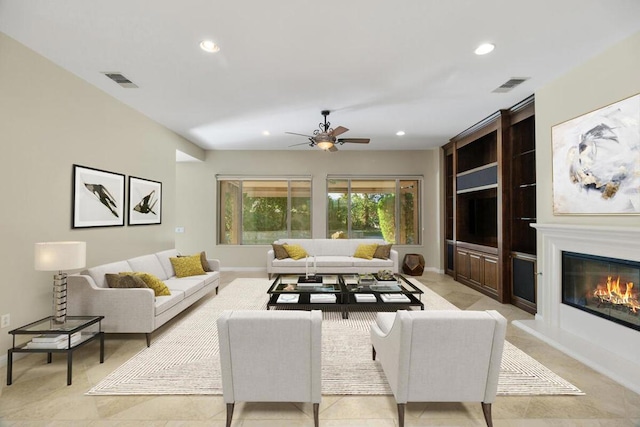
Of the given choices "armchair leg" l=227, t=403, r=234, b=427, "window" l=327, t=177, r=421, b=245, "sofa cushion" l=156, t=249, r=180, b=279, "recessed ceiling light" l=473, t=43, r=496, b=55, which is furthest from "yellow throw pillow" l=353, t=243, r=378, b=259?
"armchair leg" l=227, t=403, r=234, b=427

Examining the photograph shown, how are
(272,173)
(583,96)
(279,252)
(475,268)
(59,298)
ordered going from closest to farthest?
1. (59,298)
2. (583,96)
3. (475,268)
4. (279,252)
5. (272,173)

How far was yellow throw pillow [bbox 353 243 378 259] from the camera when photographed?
6336 millimetres

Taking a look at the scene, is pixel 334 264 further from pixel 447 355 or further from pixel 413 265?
pixel 447 355

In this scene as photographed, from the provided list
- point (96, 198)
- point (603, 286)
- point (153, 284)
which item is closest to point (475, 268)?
point (603, 286)

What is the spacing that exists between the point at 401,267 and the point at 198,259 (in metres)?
4.56

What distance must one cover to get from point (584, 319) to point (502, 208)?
1.82 meters

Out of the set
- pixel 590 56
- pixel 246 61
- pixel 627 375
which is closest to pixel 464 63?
pixel 590 56

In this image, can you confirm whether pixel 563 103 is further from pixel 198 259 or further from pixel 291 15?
pixel 198 259

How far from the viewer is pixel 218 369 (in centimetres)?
263

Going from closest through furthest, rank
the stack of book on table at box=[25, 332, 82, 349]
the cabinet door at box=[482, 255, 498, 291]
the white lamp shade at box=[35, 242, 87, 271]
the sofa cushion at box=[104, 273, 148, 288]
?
the stack of book on table at box=[25, 332, 82, 349], the white lamp shade at box=[35, 242, 87, 271], the sofa cushion at box=[104, 273, 148, 288], the cabinet door at box=[482, 255, 498, 291]

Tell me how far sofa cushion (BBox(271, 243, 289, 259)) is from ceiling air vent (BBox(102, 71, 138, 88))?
374cm

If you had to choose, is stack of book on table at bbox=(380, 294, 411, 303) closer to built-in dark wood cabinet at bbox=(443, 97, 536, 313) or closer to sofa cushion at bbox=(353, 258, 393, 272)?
built-in dark wood cabinet at bbox=(443, 97, 536, 313)

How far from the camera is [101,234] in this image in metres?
3.88

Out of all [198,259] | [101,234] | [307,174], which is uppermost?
[307,174]
